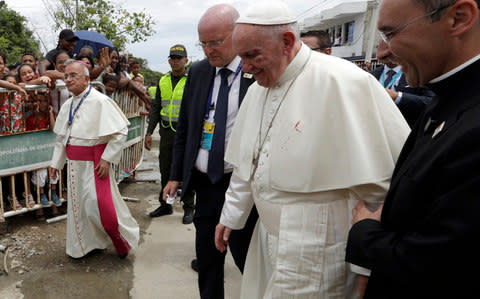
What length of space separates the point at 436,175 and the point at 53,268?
346cm

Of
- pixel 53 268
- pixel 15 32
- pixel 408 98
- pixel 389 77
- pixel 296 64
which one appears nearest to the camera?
pixel 296 64

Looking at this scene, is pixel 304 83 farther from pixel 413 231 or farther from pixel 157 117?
pixel 157 117

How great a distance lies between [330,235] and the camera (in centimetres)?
142

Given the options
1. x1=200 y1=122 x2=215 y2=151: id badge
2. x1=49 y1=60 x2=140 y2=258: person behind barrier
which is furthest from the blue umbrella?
x1=200 y1=122 x2=215 y2=151: id badge

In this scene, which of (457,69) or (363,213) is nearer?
(457,69)

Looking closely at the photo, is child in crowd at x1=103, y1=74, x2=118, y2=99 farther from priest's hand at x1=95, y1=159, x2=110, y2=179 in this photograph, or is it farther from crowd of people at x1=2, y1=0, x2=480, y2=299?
crowd of people at x1=2, y1=0, x2=480, y2=299

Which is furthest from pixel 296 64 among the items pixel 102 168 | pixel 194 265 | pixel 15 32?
pixel 15 32

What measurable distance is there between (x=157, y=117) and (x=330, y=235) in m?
3.85

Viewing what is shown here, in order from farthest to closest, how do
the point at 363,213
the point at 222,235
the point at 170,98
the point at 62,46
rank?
the point at 62,46 → the point at 170,98 → the point at 222,235 → the point at 363,213

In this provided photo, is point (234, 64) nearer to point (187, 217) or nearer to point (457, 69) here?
point (457, 69)

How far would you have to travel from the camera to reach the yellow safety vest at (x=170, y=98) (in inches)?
181

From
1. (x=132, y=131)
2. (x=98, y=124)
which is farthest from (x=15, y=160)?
(x=132, y=131)

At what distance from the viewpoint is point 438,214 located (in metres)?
0.84

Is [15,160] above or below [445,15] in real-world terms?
below
